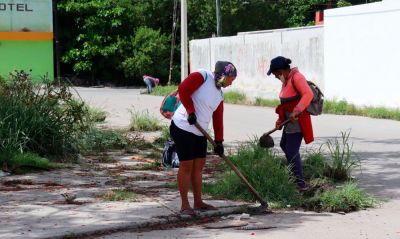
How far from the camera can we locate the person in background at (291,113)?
8062mm

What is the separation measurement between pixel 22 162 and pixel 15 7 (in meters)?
9.05

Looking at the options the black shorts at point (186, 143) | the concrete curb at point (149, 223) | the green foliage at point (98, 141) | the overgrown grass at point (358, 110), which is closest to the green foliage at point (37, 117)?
the green foliage at point (98, 141)

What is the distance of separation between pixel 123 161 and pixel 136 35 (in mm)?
29877

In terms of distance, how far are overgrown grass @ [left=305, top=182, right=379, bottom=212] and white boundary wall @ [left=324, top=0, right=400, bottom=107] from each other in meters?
12.9

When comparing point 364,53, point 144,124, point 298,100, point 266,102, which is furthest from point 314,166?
point 266,102

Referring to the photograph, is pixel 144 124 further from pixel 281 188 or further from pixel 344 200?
pixel 344 200

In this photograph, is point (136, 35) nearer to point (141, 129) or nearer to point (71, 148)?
point (141, 129)

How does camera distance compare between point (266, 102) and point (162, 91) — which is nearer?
point (266, 102)

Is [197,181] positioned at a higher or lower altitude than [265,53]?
lower

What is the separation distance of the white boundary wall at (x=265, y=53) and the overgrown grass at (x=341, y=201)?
1620 centimetres

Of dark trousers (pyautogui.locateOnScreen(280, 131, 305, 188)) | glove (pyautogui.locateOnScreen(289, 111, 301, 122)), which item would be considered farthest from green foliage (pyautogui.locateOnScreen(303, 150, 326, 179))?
glove (pyautogui.locateOnScreen(289, 111, 301, 122))

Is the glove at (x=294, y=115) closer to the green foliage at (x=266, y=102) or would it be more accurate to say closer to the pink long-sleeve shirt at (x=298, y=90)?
the pink long-sleeve shirt at (x=298, y=90)

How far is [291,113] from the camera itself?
8.02 metres

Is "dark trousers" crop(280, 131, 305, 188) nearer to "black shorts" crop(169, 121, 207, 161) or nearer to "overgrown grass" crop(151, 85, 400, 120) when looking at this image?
"black shorts" crop(169, 121, 207, 161)
